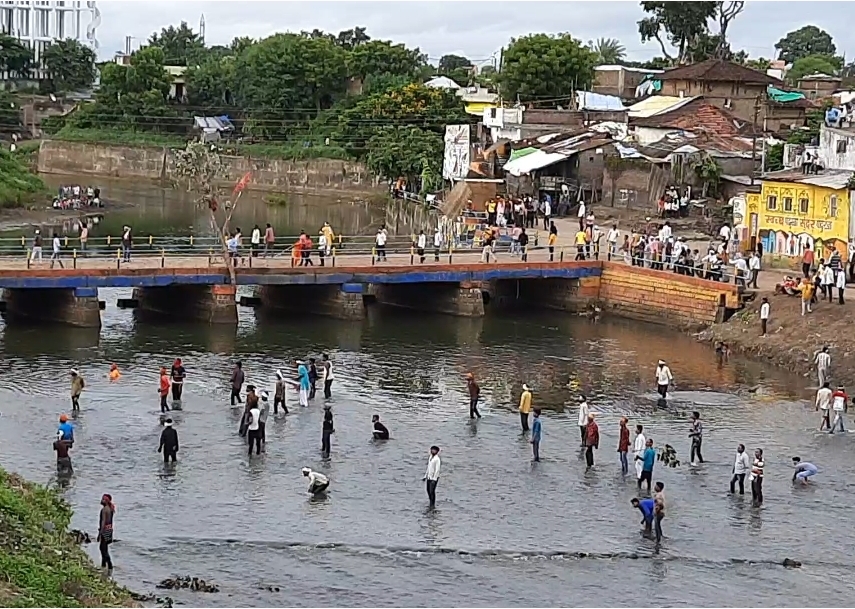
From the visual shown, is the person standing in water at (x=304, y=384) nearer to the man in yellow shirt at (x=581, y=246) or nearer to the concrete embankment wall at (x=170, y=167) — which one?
the man in yellow shirt at (x=581, y=246)

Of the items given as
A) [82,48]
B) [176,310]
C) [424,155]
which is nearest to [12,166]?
[424,155]

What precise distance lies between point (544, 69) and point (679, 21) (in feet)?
83.7

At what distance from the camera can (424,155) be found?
298 ft

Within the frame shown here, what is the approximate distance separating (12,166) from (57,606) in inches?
3076

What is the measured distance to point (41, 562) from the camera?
21859 mm

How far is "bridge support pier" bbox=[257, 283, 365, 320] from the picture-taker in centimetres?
5166

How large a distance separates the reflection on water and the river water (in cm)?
7

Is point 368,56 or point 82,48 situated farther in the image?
point 82,48

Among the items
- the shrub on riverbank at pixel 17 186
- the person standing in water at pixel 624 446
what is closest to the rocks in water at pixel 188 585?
the person standing in water at pixel 624 446

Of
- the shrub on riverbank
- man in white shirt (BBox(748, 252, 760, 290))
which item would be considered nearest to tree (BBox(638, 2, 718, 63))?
the shrub on riverbank

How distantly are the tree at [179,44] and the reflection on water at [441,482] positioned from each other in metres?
121

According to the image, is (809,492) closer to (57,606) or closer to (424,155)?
(57,606)

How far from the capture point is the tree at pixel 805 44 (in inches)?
7141

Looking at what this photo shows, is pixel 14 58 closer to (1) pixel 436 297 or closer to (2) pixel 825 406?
(1) pixel 436 297
